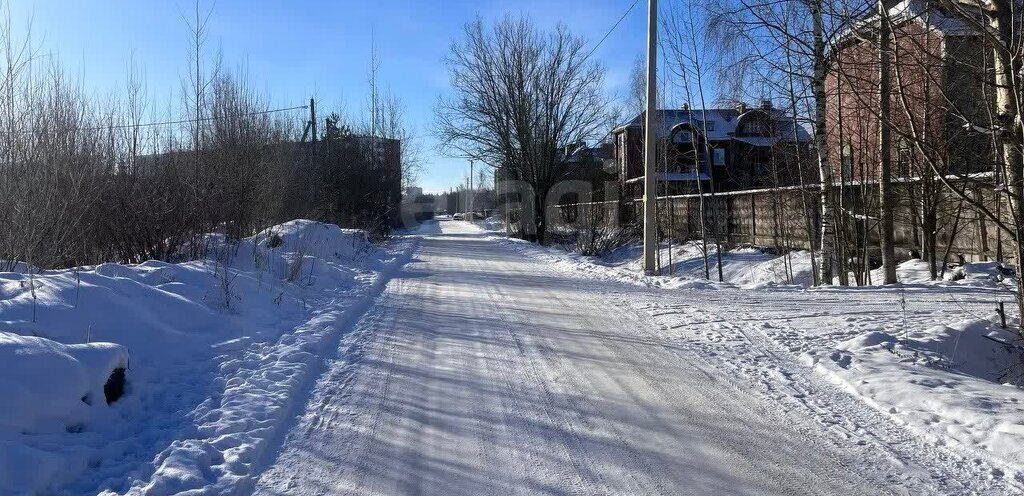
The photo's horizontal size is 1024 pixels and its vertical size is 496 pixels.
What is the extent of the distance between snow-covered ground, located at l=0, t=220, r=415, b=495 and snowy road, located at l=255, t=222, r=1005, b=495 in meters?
0.37

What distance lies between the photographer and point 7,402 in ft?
Answer: 12.4

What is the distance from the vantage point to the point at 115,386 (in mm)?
4766

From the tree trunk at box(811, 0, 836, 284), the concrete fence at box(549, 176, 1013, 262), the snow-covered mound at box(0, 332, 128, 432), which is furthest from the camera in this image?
the tree trunk at box(811, 0, 836, 284)

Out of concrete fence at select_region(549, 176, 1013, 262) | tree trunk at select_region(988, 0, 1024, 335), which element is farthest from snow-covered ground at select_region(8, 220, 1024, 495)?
concrete fence at select_region(549, 176, 1013, 262)

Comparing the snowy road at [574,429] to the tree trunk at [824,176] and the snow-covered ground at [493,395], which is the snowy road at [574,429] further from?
the tree trunk at [824,176]

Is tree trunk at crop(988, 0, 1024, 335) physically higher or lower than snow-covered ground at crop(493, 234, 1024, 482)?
higher

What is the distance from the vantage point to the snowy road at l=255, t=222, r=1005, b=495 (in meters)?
3.52

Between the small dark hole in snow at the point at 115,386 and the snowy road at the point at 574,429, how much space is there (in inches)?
54.9

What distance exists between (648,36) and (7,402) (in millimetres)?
13219

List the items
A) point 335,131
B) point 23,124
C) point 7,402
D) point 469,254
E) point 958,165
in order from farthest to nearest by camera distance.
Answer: point 335,131 → point 469,254 → point 958,165 → point 23,124 → point 7,402

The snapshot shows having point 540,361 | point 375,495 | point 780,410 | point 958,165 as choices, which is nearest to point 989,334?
point 780,410

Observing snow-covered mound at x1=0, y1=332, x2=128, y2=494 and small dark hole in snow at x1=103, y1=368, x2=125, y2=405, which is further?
small dark hole in snow at x1=103, y1=368, x2=125, y2=405

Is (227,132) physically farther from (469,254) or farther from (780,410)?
(780,410)

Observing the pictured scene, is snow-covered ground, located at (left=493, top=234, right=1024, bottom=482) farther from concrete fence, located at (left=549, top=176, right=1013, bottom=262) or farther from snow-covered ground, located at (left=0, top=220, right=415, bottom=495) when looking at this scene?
snow-covered ground, located at (left=0, top=220, right=415, bottom=495)
